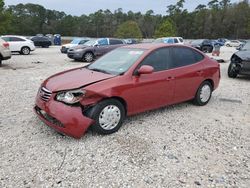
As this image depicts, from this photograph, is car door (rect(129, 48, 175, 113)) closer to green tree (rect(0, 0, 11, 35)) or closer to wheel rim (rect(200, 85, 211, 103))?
wheel rim (rect(200, 85, 211, 103))

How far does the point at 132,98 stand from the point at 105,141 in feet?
2.96

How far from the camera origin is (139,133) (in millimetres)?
4383

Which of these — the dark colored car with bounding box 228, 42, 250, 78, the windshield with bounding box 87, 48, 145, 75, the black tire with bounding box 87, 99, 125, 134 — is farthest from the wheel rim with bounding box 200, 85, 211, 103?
the dark colored car with bounding box 228, 42, 250, 78

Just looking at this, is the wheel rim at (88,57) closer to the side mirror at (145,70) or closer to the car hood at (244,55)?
the car hood at (244,55)

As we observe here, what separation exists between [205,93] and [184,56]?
43.1 inches

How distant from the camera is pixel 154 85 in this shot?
188 inches

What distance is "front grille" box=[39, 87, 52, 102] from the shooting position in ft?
13.6

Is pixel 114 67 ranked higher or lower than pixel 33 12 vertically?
lower

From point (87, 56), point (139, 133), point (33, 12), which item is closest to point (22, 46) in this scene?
point (87, 56)

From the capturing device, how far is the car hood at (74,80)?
4.09 metres

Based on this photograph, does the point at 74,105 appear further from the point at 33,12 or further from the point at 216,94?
the point at 33,12

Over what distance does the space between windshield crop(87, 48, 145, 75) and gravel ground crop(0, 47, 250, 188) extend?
1042 mm

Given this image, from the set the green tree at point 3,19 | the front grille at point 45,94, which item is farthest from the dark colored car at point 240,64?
the green tree at point 3,19

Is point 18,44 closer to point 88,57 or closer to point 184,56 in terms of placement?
point 88,57
